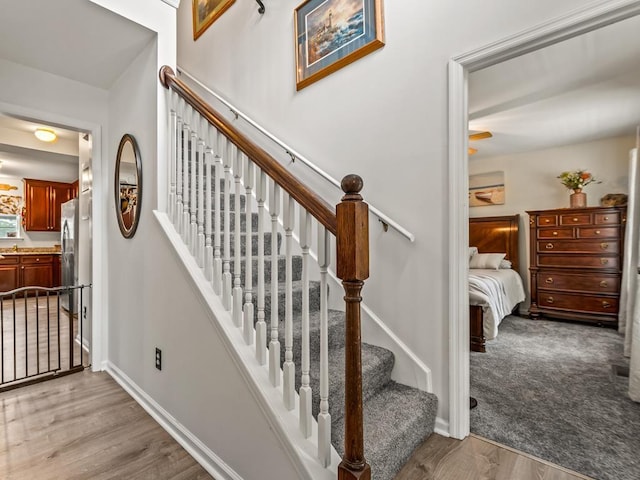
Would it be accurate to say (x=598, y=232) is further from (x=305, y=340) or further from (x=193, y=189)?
(x=193, y=189)

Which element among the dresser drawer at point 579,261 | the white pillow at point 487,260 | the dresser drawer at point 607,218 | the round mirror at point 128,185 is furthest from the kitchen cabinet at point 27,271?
the dresser drawer at point 607,218

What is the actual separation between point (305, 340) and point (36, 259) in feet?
25.3

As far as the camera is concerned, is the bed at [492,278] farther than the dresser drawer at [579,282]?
No

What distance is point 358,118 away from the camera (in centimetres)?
205

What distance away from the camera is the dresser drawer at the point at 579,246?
3.96 meters

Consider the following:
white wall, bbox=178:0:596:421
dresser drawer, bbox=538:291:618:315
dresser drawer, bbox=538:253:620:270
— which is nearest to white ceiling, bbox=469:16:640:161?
white wall, bbox=178:0:596:421

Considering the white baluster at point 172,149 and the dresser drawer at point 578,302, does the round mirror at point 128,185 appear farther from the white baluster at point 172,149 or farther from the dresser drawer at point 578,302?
the dresser drawer at point 578,302

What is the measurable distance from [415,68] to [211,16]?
294cm

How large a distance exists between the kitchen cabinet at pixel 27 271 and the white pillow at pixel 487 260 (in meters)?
8.15

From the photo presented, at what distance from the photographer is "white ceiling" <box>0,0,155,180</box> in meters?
1.78

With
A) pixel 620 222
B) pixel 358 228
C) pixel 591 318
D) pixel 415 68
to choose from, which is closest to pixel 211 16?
pixel 415 68

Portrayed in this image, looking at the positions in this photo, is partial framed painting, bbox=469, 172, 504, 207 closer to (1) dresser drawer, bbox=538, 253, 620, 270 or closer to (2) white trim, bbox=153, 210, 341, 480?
(1) dresser drawer, bbox=538, 253, 620, 270

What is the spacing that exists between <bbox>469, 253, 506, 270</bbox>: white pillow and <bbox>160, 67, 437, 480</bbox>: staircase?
11.4ft

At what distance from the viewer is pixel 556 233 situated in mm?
4305
